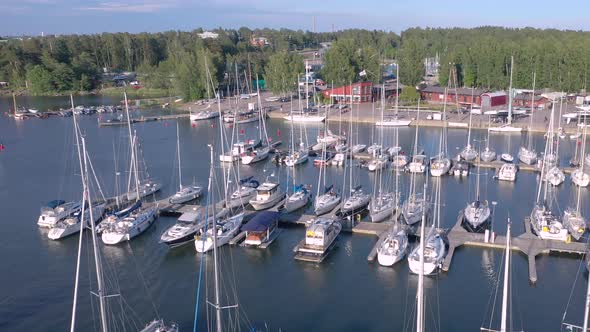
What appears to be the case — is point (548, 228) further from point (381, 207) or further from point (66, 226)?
point (66, 226)

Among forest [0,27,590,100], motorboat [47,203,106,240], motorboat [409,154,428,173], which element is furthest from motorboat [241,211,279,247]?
forest [0,27,590,100]

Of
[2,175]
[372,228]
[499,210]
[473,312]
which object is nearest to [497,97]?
[499,210]

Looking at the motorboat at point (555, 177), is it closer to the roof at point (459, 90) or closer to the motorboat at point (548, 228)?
the motorboat at point (548, 228)

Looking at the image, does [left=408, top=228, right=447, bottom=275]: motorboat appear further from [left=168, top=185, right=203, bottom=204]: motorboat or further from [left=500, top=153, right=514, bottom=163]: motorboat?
[left=500, top=153, right=514, bottom=163]: motorboat

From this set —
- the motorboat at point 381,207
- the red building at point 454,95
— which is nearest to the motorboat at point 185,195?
the motorboat at point 381,207

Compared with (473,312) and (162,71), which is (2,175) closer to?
(473,312)

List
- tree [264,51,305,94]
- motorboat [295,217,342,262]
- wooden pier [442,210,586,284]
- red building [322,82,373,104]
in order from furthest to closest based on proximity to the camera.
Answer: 1. tree [264,51,305,94]
2. red building [322,82,373,104]
3. motorboat [295,217,342,262]
4. wooden pier [442,210,586,284]
